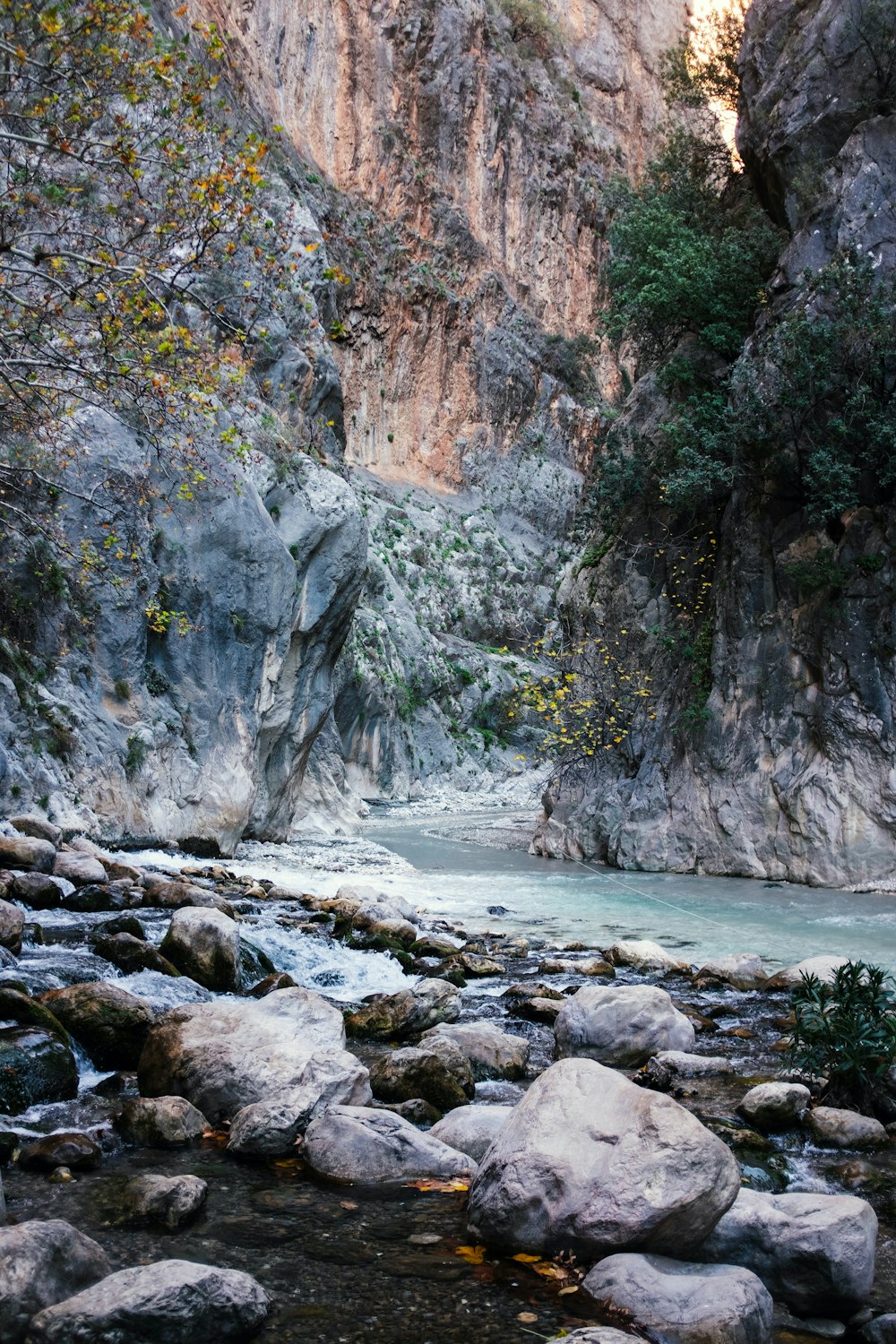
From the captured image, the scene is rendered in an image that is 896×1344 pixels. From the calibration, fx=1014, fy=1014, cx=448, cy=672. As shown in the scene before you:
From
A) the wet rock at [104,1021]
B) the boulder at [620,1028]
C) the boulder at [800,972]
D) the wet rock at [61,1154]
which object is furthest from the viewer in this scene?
the boulder at [800,972]

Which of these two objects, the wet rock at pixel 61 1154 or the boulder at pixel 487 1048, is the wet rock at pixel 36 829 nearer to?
the boulder at pixel 487 1048

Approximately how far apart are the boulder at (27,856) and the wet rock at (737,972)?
282 inches

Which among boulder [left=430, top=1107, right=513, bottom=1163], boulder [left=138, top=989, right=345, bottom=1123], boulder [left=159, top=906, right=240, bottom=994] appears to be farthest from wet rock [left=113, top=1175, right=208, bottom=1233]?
boulder [left=159, top=906, right=240, bottom=994]

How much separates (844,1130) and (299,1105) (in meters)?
3.01

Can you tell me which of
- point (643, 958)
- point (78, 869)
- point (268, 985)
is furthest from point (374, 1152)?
point (78, 869)

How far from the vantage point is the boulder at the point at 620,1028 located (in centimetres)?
728

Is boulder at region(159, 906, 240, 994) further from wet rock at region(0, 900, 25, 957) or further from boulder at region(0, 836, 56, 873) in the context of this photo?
boulder at region(0, 836, 56, 873)

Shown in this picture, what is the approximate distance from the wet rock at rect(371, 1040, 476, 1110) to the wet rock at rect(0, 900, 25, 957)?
10.9 feet

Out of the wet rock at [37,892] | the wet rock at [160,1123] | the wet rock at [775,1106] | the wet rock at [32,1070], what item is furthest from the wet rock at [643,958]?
the wet rock at [32,1070]

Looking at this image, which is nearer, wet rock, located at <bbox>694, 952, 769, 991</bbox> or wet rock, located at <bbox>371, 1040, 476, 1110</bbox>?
wet rock, located at <bbox>371, 1040, 476, 1110</bbox>

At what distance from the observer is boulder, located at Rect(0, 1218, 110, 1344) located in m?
3.28

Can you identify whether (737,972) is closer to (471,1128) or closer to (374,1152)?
(471,1128)

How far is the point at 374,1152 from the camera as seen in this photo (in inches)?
195

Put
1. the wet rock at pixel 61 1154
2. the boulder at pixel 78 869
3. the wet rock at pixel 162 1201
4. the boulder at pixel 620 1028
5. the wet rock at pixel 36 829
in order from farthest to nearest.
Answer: the wet rock at pixel 36 829, the boulder at pixel 78 869, the boulder at pixel 620 1028, the wet rock at pixel 61 1154, the wet rock at pixel 162 1201
